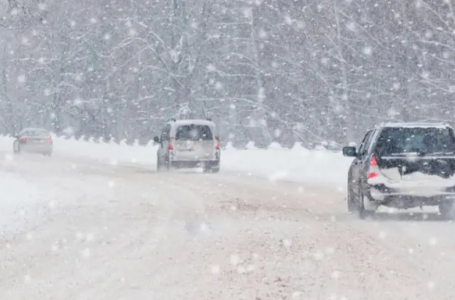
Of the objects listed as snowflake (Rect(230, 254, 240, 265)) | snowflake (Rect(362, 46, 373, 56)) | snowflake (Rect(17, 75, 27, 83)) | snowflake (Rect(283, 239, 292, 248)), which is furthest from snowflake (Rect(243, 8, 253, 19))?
snowflake (Rect(230, 254, 240, 265))

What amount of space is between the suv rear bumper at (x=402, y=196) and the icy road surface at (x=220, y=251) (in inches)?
14.0

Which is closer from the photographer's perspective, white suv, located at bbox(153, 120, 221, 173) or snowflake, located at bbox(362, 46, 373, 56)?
white suv, located at bbox(153, 120, 221, 173)

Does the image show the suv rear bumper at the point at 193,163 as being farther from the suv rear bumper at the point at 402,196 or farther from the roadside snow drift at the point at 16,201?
the suv rear bumper at the point at 402,196

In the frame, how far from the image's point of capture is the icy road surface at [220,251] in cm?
898

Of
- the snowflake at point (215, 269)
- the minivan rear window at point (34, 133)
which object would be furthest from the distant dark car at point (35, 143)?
the snowflake at point (215, 269)

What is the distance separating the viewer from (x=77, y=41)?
214ft

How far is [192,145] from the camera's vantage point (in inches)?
1257

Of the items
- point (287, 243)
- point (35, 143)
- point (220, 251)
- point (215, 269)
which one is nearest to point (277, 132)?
point (35, 143)

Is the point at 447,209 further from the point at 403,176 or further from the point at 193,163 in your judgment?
the point at 193,163

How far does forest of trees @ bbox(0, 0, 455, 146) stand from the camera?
1647 inches

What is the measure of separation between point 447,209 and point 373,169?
1.53 metres

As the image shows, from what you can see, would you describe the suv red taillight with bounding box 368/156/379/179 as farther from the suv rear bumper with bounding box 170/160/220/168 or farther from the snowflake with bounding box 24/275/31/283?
the suv rear bumper with bounding box 170/160/220/168

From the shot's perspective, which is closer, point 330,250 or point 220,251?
point 220,251

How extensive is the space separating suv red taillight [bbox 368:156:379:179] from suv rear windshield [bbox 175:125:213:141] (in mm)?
16062
